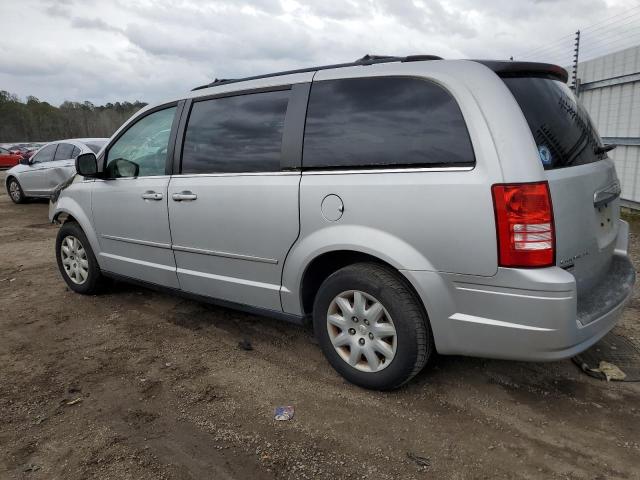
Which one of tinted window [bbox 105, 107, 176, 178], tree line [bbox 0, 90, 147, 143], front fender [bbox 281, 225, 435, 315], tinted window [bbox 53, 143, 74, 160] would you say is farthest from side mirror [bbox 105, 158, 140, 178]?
tree line [bbox 0, 90, 147, 143]

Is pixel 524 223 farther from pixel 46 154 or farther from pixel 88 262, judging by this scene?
pixel 46 154

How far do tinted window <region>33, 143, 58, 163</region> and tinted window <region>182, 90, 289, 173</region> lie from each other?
978cm

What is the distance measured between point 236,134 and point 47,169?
1024cm

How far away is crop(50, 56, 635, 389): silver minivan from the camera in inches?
92.1

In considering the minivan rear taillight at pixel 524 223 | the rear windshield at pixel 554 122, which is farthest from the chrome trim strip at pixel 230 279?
the rear windshield at pixel 554 122

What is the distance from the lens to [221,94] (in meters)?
3.57

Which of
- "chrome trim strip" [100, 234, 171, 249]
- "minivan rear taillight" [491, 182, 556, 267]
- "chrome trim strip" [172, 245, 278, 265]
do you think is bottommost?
"chrome trim strip" [100, 234, 171, 249]

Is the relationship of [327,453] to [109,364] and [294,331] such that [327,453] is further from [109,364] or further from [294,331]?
[109,364]

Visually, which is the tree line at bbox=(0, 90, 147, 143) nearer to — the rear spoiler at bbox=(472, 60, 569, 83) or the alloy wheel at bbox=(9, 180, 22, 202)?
the alloy wheel at bbox=(9, 180, 22, 202)

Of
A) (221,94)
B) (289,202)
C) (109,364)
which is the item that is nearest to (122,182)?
(221,94)

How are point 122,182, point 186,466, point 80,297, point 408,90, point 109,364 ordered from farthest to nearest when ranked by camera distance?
point 80,297
point 122,182
point 109,364
point 408,90
point 186,466

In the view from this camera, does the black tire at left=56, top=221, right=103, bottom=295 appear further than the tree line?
No

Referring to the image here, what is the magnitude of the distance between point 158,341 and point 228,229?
116cm

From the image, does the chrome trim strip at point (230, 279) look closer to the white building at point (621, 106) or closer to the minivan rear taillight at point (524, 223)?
the minivan rear taillight at point (524, 223)
